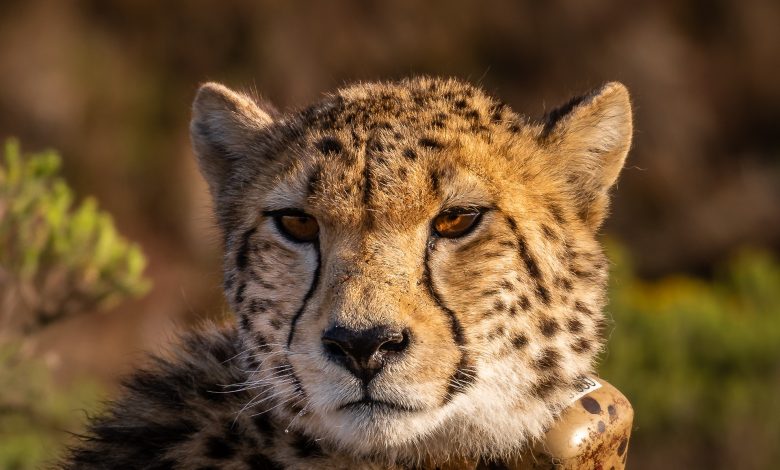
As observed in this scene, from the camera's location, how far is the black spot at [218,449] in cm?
245

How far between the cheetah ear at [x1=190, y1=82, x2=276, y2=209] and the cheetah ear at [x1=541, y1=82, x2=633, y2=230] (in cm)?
67

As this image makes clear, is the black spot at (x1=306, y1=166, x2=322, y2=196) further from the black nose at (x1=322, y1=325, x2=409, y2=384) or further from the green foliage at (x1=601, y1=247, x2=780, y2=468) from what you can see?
the green foliage at (x1=601, y1=247, x2=780, y2=468)

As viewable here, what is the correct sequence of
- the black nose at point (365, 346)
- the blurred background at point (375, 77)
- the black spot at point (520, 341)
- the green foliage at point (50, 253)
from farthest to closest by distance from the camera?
the blurred background at point (375, 77) < the green foliage at point (50, 253) < the black spot at point (520, 341) < the black nose at point (365, 346)

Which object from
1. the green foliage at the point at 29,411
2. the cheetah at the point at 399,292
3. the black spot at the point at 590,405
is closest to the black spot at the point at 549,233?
the cheetah at the point at 399,292

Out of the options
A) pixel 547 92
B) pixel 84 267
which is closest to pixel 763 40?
pixel 547 92

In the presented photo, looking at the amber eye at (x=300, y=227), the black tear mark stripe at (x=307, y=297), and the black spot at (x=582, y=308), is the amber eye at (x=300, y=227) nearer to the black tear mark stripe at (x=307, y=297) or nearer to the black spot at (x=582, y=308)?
the black tear mark stripe at (x=307, y=297)

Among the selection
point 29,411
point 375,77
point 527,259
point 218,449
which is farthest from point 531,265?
point 375,77

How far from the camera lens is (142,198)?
27.7 feet

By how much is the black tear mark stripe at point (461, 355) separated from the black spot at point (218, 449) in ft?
1.58

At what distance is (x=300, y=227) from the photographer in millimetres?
2477

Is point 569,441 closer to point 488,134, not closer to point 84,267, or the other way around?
point 488,134

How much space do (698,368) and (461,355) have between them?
445 cm

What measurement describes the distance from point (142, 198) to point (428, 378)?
6469mm

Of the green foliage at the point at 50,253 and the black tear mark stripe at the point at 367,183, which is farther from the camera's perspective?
the green foliage at the point at 50,253
